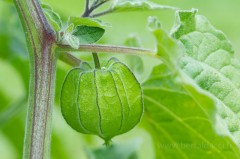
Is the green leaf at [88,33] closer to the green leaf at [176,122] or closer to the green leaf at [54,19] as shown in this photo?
the green leaf at [54,19]

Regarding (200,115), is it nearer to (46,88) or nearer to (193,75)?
(193,75)

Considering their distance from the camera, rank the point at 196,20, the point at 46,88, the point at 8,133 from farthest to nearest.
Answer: the point at 8,133, the point at 196,20, the point at 46,88

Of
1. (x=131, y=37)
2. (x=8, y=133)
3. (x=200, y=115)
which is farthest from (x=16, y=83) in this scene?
(x=200, y=115)

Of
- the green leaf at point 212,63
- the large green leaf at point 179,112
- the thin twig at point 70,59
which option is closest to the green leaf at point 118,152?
the large green leaf at point 179,112

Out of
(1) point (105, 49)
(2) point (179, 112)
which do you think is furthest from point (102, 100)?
(2) point (179, 112)

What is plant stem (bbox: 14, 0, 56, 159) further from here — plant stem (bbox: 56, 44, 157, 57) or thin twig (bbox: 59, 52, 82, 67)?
thin twig (bbox: 59, 52, 82, 67)

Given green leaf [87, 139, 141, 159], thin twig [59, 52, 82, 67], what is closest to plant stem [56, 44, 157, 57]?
thin twig [59, 52, 82, 67]
